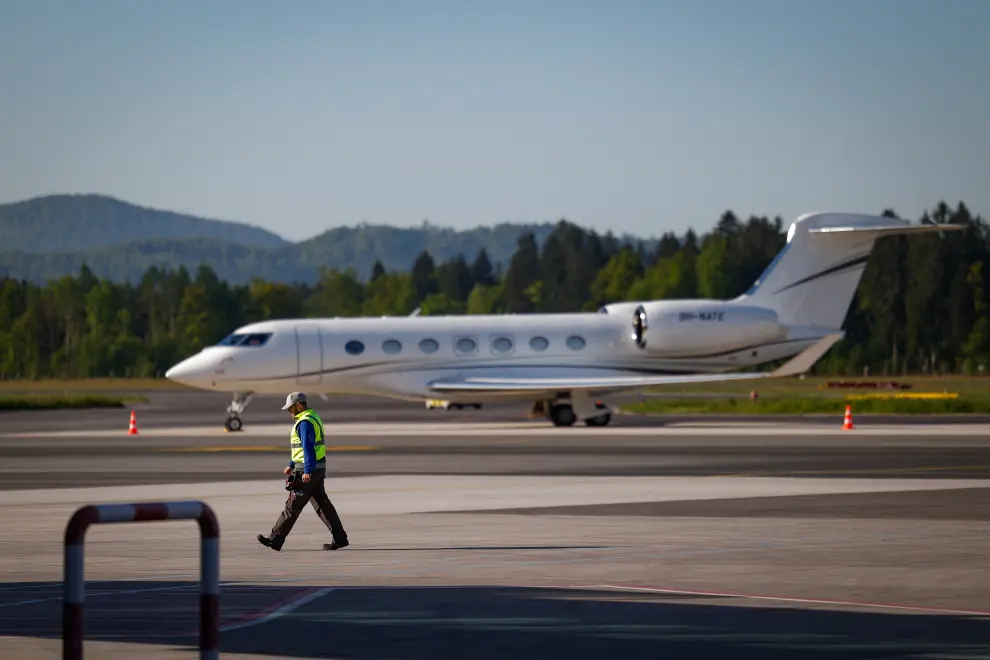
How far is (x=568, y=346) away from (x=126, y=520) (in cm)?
3854

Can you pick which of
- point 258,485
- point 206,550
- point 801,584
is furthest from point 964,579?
point 258,485

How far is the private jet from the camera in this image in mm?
45938

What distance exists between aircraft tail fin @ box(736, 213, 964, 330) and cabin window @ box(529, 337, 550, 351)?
634 centimetres

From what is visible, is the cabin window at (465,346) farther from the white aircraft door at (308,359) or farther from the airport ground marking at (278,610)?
the airport ground marking at (278,610)

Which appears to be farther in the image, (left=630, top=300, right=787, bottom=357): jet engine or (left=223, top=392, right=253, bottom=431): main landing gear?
(left=630, top=300, right=787, bottom=357): jet engine

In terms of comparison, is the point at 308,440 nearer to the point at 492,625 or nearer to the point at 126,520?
the point at 492,625

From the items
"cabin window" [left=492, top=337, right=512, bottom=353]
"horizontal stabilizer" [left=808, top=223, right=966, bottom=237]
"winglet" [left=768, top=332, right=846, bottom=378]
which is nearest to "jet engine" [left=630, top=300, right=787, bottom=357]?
"winglet" [left=768, top=332, right=846, bottom=378]

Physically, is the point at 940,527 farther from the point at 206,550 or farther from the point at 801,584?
the point at 206,550

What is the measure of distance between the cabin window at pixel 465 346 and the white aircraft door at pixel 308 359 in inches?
153

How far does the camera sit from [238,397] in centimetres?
4603

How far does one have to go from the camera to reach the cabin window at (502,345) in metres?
47.0

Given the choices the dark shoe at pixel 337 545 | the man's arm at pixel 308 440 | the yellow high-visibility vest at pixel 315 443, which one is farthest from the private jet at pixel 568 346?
the dark shoe at pixel 337 545

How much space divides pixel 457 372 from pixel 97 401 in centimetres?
2664

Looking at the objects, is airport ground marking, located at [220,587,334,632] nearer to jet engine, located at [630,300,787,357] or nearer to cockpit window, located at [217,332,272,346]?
cockpit window, located at [217,332,272,346]
